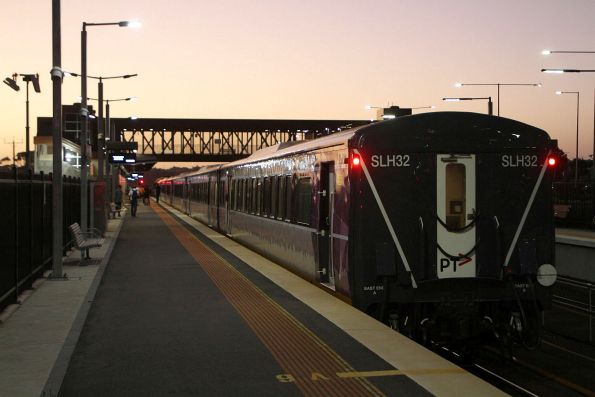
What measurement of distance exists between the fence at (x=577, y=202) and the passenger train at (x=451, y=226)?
63.6ft

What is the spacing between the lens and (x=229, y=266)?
18297 millimetres

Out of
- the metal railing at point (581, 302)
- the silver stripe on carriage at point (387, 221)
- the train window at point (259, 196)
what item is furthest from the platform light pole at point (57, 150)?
the metal railing at point (581, 302)

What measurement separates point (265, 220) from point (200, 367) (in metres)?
11.3

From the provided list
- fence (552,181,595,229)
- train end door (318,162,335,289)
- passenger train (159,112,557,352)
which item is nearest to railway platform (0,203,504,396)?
train end door (318,162,335,289)

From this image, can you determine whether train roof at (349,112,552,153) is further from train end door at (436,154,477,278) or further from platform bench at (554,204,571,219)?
platform bench at (554,204,571,219)

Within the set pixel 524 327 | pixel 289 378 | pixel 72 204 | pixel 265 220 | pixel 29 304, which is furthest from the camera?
pixel 72 204

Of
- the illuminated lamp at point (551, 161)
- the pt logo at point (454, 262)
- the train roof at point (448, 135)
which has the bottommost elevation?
the pt logo at point (454, 262)

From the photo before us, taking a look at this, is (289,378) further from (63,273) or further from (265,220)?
(265,220)

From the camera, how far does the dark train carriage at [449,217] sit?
9.79m

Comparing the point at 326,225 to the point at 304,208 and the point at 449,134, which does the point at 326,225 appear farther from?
the point at 449,134

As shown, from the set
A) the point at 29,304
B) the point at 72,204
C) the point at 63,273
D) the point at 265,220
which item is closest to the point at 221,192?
the point at 72,204

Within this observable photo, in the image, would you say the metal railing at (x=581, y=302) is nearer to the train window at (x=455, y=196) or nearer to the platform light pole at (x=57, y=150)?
the train window at (x=455, y=196)

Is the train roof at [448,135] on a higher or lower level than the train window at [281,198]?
higher

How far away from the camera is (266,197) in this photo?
19.3 m
